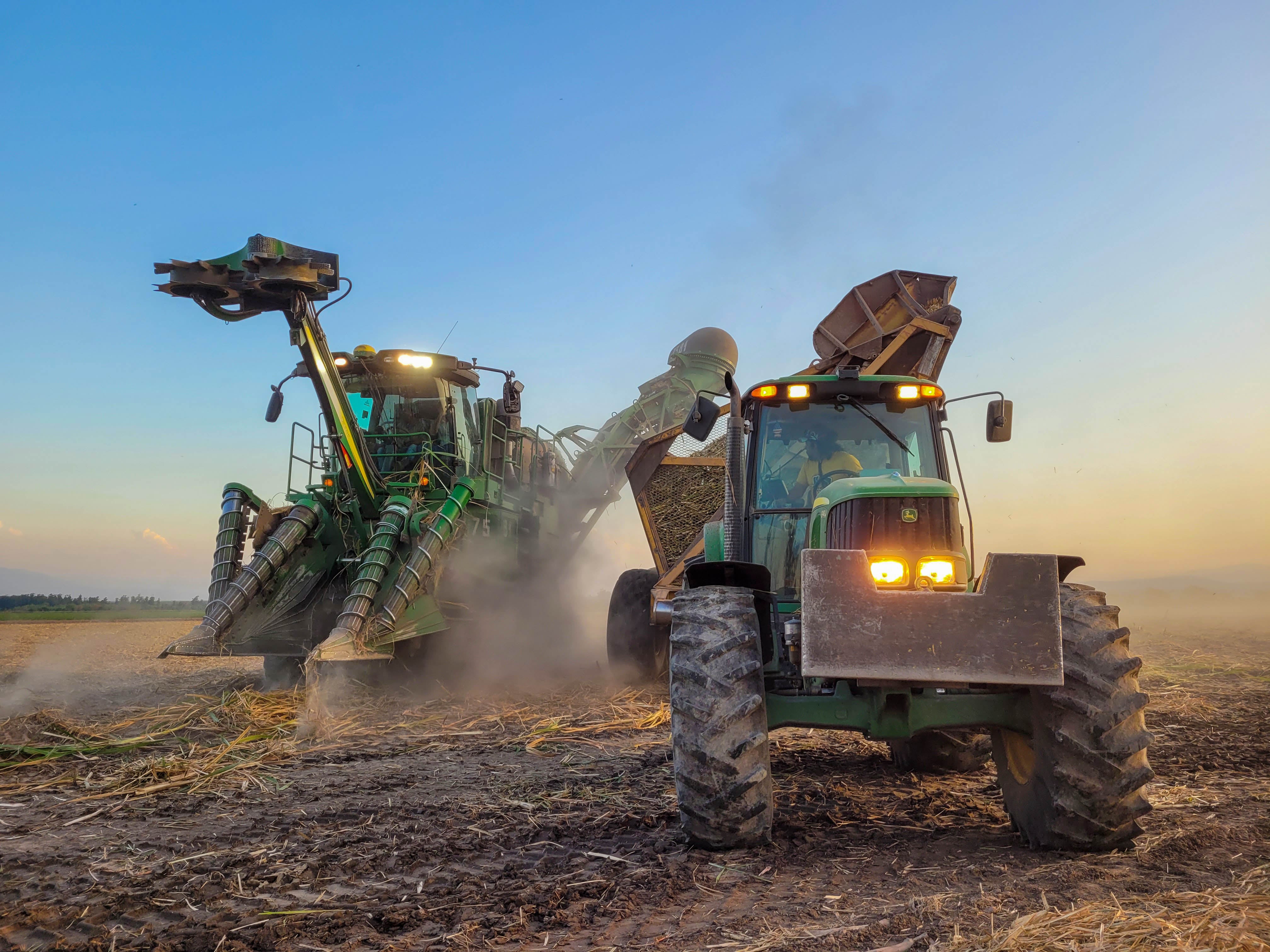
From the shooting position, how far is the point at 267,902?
3668 millimetres

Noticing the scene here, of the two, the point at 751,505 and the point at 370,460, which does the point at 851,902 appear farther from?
the point at 370,460

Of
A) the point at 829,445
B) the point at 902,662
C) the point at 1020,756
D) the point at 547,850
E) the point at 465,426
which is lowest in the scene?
the point at 547,850

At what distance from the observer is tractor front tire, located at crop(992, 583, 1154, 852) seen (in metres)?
4.19

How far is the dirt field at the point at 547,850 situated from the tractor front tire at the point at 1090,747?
14 centimetres

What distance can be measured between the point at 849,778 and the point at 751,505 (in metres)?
1.98

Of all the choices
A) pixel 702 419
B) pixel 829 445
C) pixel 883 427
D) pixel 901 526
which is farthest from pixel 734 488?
pixel 901 526

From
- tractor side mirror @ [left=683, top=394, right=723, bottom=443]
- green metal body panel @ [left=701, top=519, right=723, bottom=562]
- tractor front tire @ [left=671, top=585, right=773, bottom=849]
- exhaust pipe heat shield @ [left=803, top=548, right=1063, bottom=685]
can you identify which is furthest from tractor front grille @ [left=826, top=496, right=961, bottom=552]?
green metal body panel @ [left=701, top=519, right=723, bottom=562]

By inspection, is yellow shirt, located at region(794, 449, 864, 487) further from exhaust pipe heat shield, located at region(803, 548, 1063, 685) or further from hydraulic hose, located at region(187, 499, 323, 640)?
hydraulic hose, located at region(187, 499, 323, 640)

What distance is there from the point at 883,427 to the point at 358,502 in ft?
23.5

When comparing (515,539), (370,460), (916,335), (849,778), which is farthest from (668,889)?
(515,539)

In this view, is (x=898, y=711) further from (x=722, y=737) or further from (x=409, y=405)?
(x=409, y=405)

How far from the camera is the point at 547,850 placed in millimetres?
4500

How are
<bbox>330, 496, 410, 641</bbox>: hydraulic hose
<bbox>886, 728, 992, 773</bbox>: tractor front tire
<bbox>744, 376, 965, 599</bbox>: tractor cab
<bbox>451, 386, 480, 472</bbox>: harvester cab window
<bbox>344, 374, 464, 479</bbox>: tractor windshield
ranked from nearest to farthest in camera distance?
<bbox>744, 376, 965, 599</bbox>: tractor cab
<bbox>886, 728, 992, 773</bbox>: tractor front tire
<bbox>330, 496, 410, 641</bbox>: hydraulic hose
<bbox>344, 374, 464, 479</bbox>: tractor windshield
<bbox>451, 386, 480, 472</bbox>: harvester cab window

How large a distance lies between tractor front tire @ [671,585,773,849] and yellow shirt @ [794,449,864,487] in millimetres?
1776
